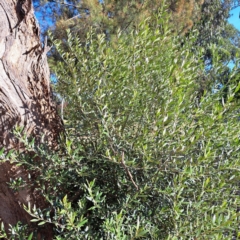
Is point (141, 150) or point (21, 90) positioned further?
point (21, 90)

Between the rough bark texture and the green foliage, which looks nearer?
the green foliage

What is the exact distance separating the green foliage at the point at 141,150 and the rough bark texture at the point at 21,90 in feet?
0.53

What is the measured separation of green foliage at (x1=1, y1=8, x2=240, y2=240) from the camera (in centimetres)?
94

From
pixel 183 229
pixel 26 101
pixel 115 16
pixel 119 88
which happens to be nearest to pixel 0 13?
pixel 26 101

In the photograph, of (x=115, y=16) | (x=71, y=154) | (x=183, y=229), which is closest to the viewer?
(x=183, y=229)

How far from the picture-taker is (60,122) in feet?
4.48

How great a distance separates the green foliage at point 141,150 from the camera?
935 mm

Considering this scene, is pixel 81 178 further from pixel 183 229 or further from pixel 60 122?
pixel 183 229

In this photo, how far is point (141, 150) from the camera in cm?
96

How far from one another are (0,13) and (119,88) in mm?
657

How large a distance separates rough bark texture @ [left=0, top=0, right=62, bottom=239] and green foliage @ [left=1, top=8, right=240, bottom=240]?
0.16 metres

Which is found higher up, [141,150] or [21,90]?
[21,90]

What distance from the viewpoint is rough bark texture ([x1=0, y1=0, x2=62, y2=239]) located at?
1221mm

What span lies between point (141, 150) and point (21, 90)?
2.06ft
